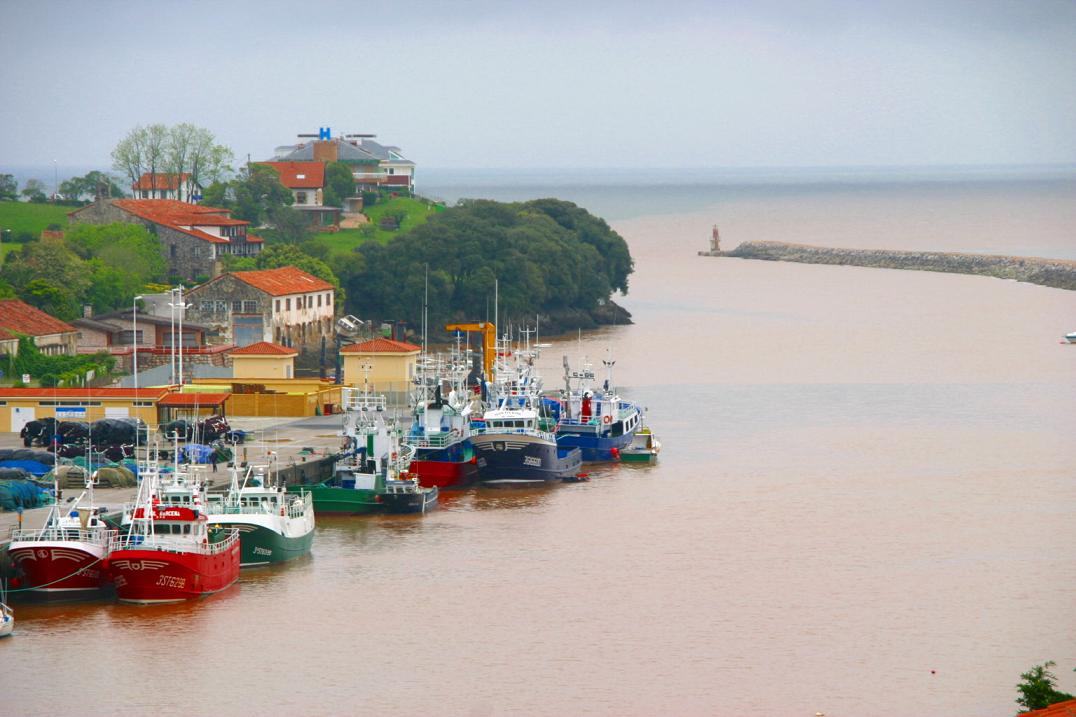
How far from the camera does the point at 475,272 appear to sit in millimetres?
84625

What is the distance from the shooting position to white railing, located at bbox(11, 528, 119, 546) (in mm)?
33188

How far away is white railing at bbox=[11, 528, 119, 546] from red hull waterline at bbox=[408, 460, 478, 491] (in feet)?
43.2

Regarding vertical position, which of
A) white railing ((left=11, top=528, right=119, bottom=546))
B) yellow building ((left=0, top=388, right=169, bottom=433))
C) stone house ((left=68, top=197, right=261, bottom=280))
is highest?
stone house ((left=68, top=197, right=261, bottom=280))

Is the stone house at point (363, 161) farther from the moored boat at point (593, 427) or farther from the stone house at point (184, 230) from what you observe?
the moored boat at point (593, 427)

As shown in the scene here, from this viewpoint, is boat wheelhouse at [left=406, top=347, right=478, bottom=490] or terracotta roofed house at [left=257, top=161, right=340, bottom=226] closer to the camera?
boat wheelhouse at [left=406, top=347, right=478, bottom=490]

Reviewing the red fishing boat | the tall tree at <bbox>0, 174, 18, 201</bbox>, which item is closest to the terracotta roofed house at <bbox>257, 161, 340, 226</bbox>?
the tall tree at <bbox>0, 174, 18, 201</bbox>

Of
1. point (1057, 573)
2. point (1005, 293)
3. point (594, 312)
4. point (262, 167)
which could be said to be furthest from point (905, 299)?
point (1057, 573)

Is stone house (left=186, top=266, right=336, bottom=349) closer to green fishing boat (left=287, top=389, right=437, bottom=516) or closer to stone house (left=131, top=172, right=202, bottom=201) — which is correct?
green fishing boat (left=287, top=389, right=437, bottom=516)

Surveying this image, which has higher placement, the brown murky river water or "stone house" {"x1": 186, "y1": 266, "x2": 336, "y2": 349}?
"stone house" {"x1": 186, "y1": 266, "x2": 336, "y2": 349}

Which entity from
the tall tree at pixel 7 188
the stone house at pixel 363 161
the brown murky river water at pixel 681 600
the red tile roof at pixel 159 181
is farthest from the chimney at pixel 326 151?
the brown murky river water at pixel 681 600

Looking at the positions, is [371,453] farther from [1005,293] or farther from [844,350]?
[1005,293]

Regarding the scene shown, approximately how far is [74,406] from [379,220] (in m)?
61.1

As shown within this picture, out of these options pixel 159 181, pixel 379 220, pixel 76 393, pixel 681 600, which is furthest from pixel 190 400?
pixel 159 181

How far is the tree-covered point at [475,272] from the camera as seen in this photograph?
82438 millimetres
